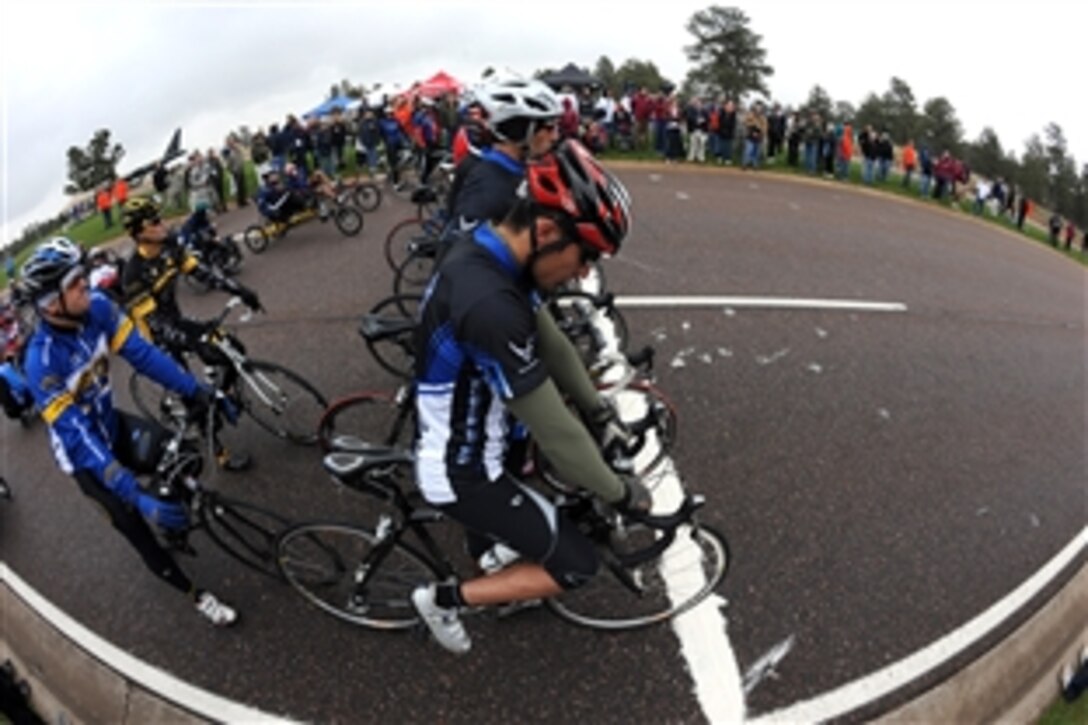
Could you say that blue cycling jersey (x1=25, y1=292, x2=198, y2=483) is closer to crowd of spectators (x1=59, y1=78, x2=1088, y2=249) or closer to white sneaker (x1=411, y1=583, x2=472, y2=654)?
white sneaker (x1=411, y1=583, x2=472, y2=654)

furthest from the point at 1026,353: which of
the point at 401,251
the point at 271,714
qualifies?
the point at 271,714

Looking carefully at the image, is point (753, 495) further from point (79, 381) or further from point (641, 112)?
point (641, 112)

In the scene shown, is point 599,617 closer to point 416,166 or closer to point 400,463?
point 400,463

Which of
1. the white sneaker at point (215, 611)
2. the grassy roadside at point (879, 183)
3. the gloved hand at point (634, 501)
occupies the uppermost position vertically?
the grassy roadside at point (879, 183)

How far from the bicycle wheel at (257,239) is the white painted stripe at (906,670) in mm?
11039

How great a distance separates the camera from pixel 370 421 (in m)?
6.32

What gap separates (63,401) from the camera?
410cm

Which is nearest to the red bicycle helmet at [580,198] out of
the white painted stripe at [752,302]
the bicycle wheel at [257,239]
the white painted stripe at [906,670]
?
the white painted stripe at [906,670]

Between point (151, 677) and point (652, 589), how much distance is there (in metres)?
3.39

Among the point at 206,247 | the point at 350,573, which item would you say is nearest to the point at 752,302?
the point at 350,573

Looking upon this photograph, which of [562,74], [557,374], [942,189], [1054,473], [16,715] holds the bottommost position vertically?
[16,715]

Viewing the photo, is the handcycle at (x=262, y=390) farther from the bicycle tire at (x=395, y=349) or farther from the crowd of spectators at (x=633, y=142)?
the crowd of spectators at (x=633, y=142)

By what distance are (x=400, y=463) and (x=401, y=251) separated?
7160mm

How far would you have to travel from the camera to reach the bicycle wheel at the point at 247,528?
447 cm
